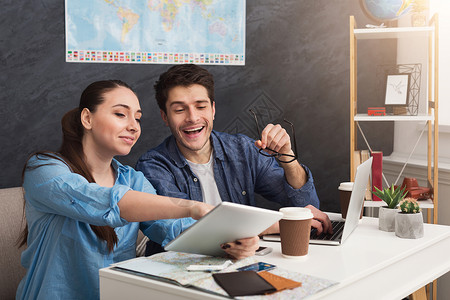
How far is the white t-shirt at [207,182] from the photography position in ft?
7.00

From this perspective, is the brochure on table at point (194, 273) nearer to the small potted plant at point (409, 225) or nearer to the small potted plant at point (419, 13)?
the small potted plant at point (409, 225)

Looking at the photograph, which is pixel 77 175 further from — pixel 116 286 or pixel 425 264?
pixel 425 264

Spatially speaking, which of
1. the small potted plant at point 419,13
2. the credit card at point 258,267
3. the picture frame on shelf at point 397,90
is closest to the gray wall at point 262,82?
the picture frame on shelf at point 397,90

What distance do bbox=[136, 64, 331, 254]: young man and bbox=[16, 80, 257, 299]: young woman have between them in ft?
0.82

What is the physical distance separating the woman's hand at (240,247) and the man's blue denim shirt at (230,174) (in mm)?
698

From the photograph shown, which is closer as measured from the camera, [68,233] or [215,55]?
[68,233]

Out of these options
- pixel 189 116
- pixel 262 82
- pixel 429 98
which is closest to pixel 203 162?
pixel 189 116

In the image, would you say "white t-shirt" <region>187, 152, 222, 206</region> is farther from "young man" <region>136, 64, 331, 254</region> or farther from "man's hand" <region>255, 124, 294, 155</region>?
"man's hand" <region>255, 124, 294, 155</region>

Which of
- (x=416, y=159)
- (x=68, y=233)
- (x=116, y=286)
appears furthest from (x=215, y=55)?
(x=116, y=286)

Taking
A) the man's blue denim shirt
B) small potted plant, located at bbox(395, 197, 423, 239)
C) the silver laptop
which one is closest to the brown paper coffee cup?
the silver laptop

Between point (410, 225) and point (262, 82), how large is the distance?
1708mm

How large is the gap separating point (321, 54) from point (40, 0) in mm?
1662

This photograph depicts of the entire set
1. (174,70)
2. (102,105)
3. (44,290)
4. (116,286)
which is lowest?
(44,290)

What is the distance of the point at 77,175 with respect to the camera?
147cm
